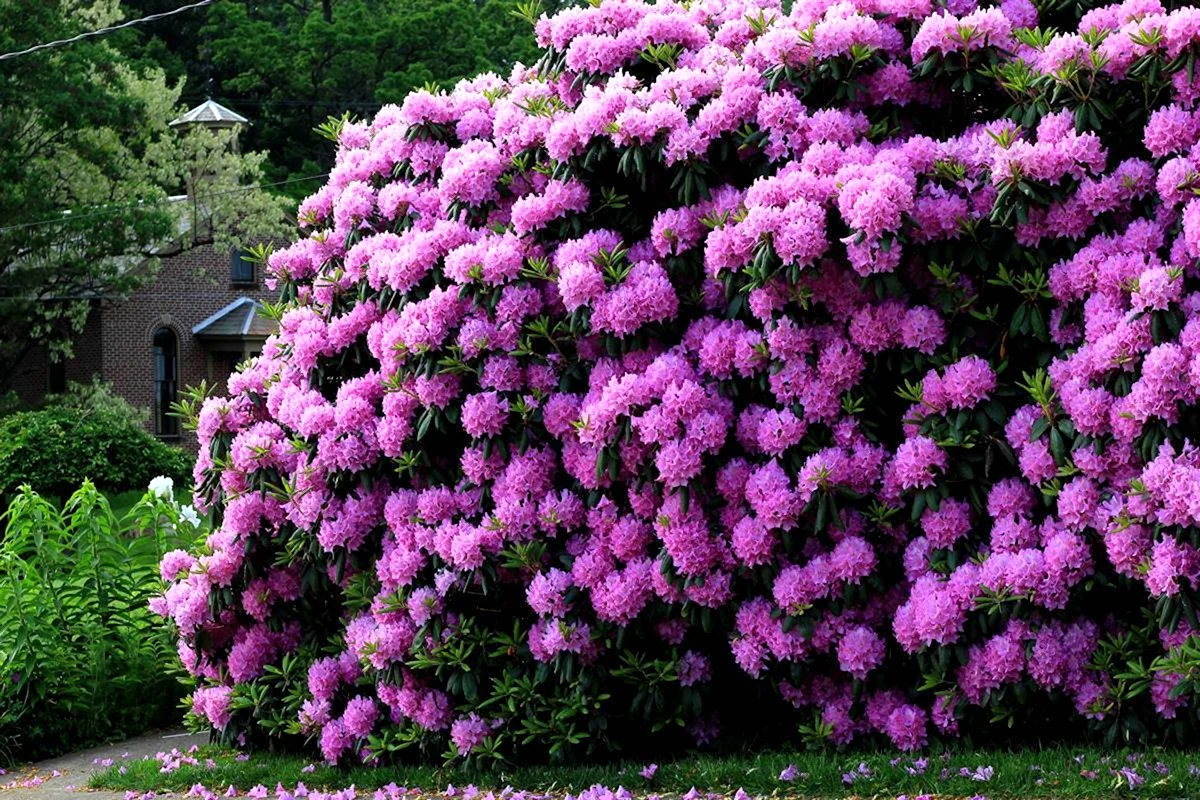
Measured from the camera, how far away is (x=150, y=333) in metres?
36.0

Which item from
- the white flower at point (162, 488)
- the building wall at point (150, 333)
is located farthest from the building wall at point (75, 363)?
the white flower at point (162, 488)

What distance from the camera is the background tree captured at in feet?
92.1

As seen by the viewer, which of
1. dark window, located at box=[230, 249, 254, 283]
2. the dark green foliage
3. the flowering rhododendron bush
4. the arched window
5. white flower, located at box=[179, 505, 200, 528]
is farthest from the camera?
the dark green foliage

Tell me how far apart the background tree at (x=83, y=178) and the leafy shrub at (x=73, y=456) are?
30.1ft

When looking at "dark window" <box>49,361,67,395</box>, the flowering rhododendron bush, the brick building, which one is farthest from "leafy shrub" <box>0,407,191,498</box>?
"dark window" <box>49,361,67,395</box>

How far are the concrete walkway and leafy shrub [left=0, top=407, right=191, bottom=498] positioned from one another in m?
10.6

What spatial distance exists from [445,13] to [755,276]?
126 feet

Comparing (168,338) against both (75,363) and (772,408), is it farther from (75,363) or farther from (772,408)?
(772,408)

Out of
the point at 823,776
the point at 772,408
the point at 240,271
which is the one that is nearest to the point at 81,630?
the point at 772,408

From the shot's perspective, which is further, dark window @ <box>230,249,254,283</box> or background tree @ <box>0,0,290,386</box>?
dark window @ <box>230,249,254,283</box>

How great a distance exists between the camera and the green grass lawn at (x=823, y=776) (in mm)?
5035

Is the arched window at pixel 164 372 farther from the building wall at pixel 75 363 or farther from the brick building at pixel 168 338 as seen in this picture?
the building wall at pixel 75 363

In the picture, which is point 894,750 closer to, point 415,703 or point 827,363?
point 827,363

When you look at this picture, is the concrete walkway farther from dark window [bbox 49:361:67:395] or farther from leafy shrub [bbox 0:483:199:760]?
Result: dark window [bbox 49:361:67:395]
